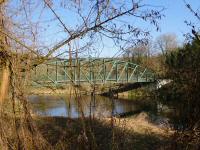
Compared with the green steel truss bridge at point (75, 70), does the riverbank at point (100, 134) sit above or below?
below

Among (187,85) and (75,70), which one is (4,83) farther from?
(187,85)

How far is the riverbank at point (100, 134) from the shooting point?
192 inches

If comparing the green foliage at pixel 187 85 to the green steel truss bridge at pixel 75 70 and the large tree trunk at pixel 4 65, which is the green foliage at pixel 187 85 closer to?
the green steel truss bridge at pixel 75 70

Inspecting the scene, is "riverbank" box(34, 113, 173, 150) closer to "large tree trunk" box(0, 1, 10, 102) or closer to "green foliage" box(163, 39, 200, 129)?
"green foliage" box(163, 39, 200, 129)

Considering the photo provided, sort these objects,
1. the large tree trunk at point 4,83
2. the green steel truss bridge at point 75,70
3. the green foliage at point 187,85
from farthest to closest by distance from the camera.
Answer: the large tree trunk at point 4,83
the green steel truss bridge at point 75,70
the green foliage at point 187,85

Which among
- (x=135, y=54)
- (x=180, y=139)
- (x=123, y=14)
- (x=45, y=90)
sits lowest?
(x=180, y=139)

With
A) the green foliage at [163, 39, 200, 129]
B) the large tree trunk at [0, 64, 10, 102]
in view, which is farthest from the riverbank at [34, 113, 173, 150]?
the large tree trunk at [0, 64, 10, 102]

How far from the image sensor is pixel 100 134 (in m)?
8.80

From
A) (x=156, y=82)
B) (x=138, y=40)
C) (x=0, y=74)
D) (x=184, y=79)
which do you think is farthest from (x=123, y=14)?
(x=0, y=74)

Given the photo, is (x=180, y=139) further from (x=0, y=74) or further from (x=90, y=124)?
(x=0, y=74)

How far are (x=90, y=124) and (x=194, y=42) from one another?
1332 mm

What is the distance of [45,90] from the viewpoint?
17.7 ft

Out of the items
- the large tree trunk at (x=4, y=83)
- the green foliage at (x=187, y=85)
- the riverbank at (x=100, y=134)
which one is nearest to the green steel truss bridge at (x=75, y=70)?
the large tree trunk at (x=4, y=83)

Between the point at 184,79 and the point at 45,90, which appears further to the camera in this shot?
the point at 45,90
